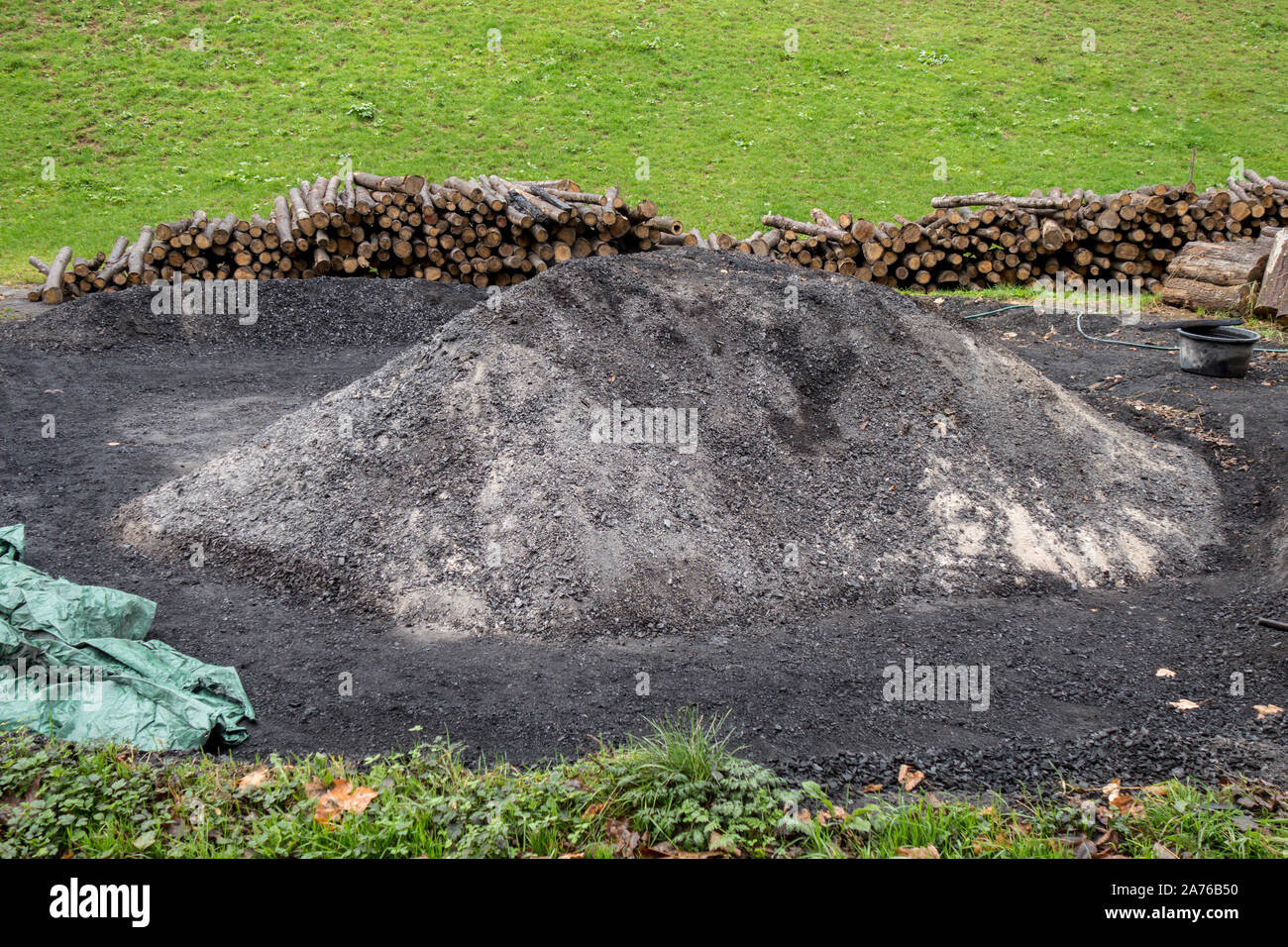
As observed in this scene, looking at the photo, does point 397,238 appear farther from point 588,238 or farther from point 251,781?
point 251,781

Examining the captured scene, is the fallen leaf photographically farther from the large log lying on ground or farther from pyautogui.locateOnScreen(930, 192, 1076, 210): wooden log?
pyautogui.locateOnScreen(930, 192, 1076, 210): wooden log

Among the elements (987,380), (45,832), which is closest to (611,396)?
(987,380)

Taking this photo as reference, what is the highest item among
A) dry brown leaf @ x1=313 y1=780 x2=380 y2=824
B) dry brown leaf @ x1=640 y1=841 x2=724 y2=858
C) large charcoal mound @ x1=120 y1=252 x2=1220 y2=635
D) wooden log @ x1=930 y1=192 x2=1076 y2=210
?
wooden log @ x1=930 y1=192 x2=1076 y2=210

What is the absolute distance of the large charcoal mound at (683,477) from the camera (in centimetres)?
628

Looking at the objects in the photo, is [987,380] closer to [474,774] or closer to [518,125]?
[474,774]

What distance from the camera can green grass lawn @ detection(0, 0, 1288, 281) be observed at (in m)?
18.8

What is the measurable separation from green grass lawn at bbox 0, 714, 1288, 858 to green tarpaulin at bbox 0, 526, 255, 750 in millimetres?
470

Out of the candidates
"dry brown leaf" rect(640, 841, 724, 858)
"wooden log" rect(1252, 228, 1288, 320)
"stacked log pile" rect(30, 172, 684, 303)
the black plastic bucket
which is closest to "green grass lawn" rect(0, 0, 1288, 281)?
"stacked log pile" rect(30, 172, 684, 303)

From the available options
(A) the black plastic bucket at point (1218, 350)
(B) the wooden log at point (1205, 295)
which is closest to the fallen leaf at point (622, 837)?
→ (A) the black plastic bucket at point (1218, 350)

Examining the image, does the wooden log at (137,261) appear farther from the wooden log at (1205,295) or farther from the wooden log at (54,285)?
the wooden log at (1205,295)

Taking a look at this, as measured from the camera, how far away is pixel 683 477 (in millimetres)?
6867

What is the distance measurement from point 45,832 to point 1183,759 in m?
4.91

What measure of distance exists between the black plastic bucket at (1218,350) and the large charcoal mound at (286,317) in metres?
9.05

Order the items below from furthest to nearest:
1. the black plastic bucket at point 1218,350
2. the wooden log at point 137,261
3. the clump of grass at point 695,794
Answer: the wooden log at point 137,261
the black plastic bucket at point 1218,350
the clump of grass at point 695,794
